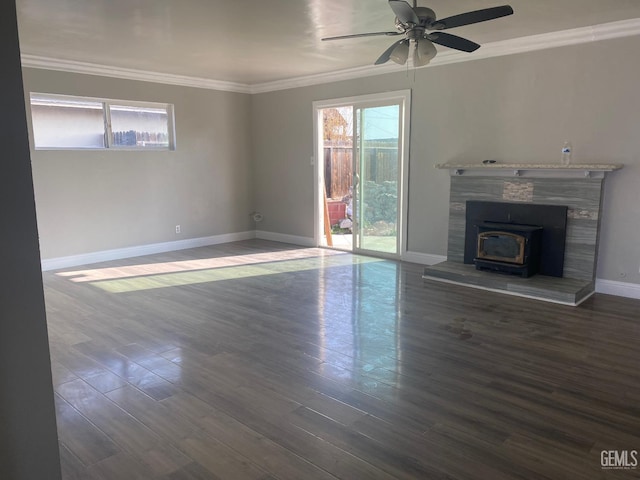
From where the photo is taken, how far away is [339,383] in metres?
2.88

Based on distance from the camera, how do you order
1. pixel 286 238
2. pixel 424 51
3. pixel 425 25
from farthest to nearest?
1. pixel 286 238
2. pixel 424 51
3. pixel 425 25

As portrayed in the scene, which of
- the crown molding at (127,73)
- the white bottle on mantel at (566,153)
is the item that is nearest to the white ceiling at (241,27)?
the crown molding at (127,73)

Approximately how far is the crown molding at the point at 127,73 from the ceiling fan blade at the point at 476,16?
473 centimetres

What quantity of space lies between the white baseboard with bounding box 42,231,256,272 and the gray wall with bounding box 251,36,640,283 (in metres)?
2.33

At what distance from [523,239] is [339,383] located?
2.89 m

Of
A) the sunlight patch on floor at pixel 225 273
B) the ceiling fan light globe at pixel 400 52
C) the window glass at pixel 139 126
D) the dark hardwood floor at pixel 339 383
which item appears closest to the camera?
the dark hardwood floor at pixel 339 383

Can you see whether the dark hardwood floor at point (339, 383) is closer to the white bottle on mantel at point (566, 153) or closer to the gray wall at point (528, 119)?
the gray wall at point (528, 119)

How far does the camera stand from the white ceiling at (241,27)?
12.3 ft

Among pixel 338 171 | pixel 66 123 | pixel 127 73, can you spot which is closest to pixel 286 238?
pixel 338 171

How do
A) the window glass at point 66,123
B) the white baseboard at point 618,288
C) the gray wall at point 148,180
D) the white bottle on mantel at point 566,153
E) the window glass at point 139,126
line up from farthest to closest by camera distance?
the window glass at point 139,126, the gray wall at point 148,180, the window glass at point 66,123, the white bottle on mantel at point 566,153, the white baseboard at point 618,288

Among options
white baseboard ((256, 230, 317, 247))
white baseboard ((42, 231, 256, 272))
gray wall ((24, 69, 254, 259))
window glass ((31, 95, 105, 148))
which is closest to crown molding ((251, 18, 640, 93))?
gray wall ((24, 69, 254, 259))

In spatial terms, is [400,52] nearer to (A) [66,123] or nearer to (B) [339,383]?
(B) [339,383]

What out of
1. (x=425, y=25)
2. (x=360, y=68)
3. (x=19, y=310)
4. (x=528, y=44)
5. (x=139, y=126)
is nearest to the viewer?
(x=19, y=310)

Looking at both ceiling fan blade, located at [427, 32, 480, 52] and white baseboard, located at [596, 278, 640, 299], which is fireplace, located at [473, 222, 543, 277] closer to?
white baseboard, located at [596, 278, 640, 299]
